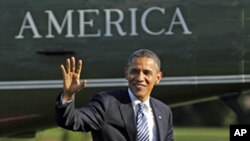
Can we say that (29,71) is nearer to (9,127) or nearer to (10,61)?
(10,61)

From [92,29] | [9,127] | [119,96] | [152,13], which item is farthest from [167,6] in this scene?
[119,96]

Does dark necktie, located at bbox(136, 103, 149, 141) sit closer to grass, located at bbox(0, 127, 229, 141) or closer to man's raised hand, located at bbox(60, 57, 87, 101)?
man's raised hand, located at bbox(60, 57, 87, 101)

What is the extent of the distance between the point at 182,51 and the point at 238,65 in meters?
0.41

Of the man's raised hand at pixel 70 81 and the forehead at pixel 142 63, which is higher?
the forehead at pixel 142 63

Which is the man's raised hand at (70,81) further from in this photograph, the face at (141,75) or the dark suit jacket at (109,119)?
the face at (141,75)

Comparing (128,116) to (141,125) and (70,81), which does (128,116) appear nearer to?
(141,125)

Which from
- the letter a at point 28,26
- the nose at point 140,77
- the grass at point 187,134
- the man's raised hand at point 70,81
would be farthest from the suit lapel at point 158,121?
the grass at point 187,134

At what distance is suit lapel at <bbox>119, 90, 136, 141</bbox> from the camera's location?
2.10 meters

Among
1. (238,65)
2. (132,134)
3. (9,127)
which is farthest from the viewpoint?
(9,127)

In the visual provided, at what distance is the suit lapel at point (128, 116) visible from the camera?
2.10 m

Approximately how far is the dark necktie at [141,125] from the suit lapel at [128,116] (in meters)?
0.02

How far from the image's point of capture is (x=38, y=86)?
447 centimetres

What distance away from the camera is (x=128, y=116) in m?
2.11

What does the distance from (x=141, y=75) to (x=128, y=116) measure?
152 mm
